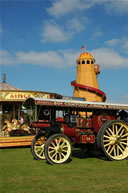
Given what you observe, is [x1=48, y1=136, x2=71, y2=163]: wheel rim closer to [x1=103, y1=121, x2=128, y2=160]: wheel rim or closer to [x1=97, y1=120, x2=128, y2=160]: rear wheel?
[x1=97, y1=120, x2=128, y2=160]: rear wheel

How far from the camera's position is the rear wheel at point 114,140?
25.5 ft

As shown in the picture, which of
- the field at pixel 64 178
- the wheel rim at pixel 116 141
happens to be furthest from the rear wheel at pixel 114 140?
the field at pixel 64 178

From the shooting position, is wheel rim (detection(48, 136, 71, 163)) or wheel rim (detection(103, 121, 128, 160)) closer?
wheel rim (detection(48, 136, 71, 163))

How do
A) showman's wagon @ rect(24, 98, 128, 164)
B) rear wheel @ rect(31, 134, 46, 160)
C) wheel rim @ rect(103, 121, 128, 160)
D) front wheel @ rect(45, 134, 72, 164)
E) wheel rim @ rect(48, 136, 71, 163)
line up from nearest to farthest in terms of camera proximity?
front wheel @ rect(45, 134, 72, 164) < wheel rim @ rect(48, 136, 71, 163) < showman's wagon @ rect(24, 98, 128, 164) < wheel rim @ rect(103, 121, 128, 160) < rear wheel @ rect(31, 134, 46, 160)

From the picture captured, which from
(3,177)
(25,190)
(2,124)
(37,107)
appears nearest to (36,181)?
(25,190)

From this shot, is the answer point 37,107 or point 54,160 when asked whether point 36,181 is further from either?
point 37,107

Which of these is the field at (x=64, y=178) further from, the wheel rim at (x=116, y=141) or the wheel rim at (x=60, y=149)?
the wheel rim at (x=116, y=141)

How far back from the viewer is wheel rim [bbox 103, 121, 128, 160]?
25.9 feet

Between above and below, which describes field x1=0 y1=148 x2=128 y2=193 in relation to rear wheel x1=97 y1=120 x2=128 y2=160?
below

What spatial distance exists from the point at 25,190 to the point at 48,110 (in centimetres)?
412

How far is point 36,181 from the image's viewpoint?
512cm

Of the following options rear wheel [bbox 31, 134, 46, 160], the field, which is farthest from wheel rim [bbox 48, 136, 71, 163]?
rear wheel [bbox 31, 134, 46, 160]

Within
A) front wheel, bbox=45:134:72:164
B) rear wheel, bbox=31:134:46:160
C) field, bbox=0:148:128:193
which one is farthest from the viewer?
Result: rear wheel, bbox=31:134:46:160

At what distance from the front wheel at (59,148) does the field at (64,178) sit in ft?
1.03
